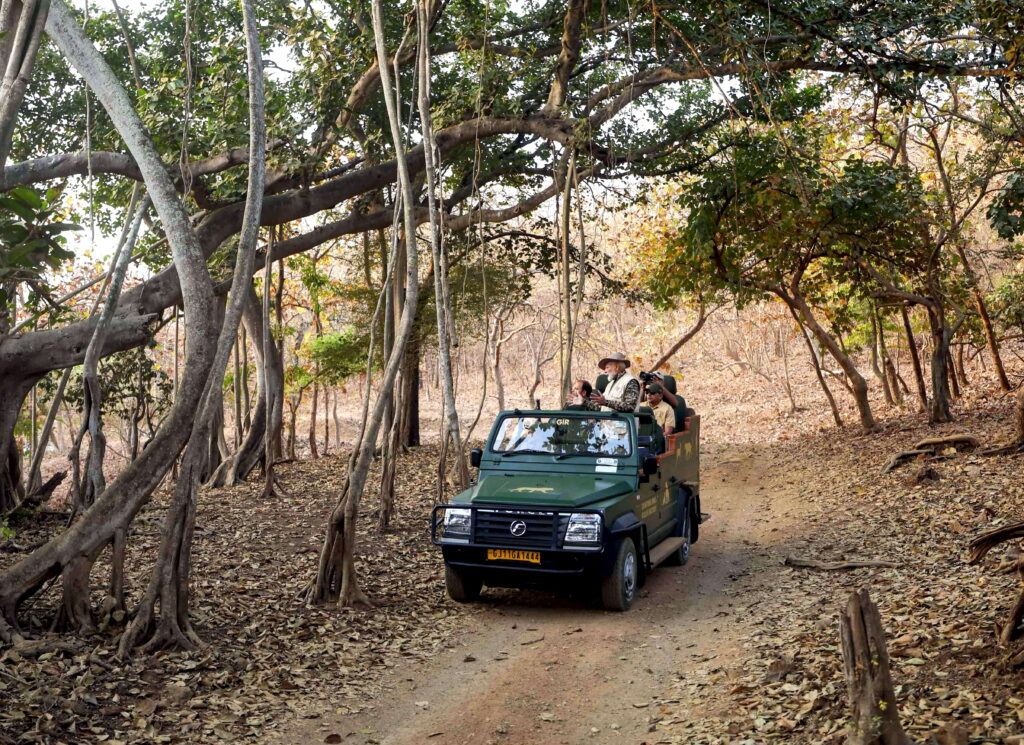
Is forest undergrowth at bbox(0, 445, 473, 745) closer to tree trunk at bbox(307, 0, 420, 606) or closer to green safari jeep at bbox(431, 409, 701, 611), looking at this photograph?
tree trunk at bbox(307, 0, 420, 606)

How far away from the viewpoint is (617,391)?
34.3 feet

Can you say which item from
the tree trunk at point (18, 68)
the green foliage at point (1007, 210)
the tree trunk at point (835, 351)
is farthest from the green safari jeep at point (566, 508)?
the tree trunk at point (835, 351)

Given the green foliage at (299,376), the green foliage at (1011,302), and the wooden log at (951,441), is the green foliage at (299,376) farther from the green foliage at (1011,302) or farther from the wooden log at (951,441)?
the green foliage at (1011,302)

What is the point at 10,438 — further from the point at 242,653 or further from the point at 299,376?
the point at 299,376

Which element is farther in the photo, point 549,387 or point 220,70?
point 549,387

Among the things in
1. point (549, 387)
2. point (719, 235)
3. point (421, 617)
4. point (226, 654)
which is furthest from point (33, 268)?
point (549, 387)

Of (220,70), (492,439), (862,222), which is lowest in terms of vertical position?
(492,439)

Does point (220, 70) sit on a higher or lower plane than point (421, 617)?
higher

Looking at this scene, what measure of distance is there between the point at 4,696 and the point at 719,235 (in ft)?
46.5

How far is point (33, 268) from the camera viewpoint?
285 inches

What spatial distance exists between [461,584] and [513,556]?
0.69 meters

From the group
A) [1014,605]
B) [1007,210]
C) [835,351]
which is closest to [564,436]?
[1014,605]

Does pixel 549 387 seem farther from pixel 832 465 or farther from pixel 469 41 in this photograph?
pixel 469 41

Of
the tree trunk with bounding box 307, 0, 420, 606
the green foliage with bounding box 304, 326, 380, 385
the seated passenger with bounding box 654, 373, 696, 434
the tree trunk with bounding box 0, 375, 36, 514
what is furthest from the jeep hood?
the green foliage with bounding box 304, 326, 380, 385
